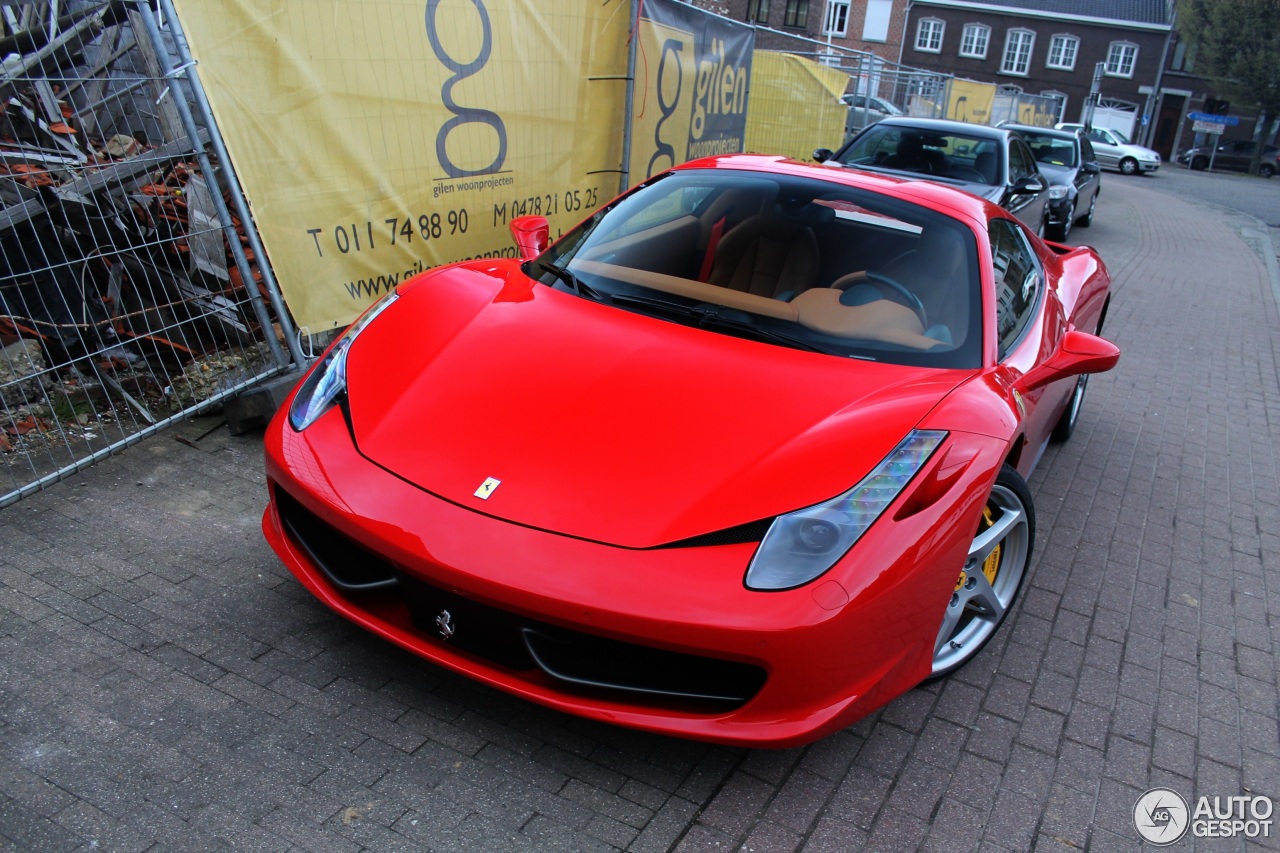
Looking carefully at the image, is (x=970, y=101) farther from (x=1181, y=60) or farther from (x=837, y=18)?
(x=1181, y=60)

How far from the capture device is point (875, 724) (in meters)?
2.62

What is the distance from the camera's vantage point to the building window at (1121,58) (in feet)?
167

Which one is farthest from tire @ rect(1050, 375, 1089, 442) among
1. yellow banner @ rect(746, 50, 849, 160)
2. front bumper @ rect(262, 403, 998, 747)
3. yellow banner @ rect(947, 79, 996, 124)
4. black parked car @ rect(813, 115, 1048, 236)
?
yellow banner @ rect(947, 79, 996, 124)

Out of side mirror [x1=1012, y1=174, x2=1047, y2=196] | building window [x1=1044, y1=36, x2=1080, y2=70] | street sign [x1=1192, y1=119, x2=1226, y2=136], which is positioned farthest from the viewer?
building window [x1=1044, y1=36, x2=1080, y2=70]

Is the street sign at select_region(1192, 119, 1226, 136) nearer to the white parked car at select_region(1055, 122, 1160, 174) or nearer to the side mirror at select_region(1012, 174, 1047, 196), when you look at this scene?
the white parked car at select_region(1055, 122, 1160, 174)

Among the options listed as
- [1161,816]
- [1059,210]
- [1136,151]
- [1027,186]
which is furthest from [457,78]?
[1136,151]

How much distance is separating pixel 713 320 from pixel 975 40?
Result: 56.7 meters

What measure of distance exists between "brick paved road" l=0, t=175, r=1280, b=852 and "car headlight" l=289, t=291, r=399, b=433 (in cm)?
63

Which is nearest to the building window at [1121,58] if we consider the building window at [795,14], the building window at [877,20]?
the building window at [877,20]

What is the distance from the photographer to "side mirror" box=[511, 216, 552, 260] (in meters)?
3.73

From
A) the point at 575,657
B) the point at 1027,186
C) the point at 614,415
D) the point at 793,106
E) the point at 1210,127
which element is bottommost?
the point at 1210,127

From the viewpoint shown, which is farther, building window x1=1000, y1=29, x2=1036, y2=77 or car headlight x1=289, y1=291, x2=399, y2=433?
building window x1=1000, y1=29, x2=1036, y2=77

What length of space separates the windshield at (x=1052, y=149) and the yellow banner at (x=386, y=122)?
30.9 ft

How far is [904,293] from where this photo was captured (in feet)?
10.3
